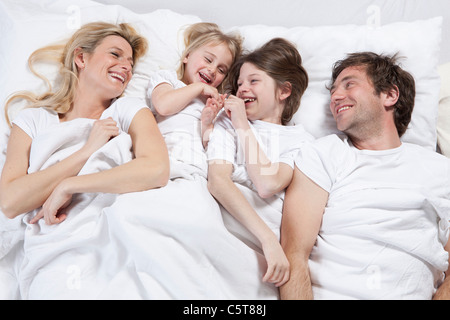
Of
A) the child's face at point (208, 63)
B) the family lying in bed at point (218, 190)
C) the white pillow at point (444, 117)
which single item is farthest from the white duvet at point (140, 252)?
the white pillow at point (444, 117)

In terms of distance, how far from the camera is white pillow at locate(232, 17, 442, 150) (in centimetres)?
164

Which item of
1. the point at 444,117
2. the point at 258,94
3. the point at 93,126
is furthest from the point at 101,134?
the point at 444,117

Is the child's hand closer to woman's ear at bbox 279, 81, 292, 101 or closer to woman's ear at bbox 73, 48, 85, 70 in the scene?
woman's ear at bbox 279, 81, 292, 101

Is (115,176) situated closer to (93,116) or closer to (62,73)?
(93,116)

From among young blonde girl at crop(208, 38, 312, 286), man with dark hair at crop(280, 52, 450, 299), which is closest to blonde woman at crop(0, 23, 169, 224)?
young blonde girl at crop(208, 38, 312, 286)

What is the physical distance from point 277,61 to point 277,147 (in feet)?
1.14

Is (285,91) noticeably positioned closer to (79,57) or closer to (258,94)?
(258,94)

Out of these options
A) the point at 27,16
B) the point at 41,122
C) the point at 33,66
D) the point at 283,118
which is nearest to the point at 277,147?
the point at 283,118

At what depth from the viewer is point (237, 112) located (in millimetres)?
1425

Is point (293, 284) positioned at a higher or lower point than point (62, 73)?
lower

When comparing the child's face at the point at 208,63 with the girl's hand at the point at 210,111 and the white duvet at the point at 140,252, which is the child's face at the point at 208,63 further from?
the white duvet at the point at 140,252

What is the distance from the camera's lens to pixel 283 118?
1.65m

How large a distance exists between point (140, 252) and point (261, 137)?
2.03 feet

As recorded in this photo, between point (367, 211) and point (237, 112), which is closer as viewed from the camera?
point (367, 211)
